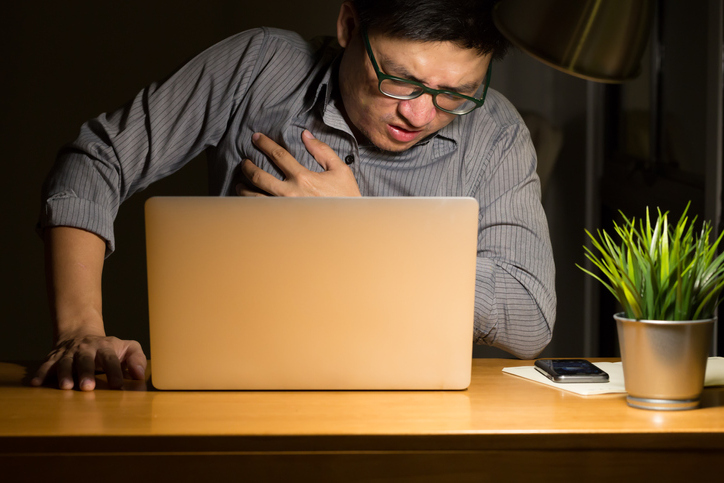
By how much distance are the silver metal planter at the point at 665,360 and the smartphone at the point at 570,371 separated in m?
0.13

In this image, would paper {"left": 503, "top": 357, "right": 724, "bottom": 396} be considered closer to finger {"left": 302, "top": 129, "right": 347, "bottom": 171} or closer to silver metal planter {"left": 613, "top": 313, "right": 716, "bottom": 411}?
silver metal planter {"left": 613, "top": 313, "right": 716, "bottom": 411}

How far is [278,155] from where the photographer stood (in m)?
1.61

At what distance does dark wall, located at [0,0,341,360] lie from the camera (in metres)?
3.27

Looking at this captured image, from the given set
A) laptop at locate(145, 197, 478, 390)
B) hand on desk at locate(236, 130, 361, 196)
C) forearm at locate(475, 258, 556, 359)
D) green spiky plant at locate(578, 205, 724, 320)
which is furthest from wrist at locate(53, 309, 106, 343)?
green spiky plant at locate(578, 205, 724, 320)

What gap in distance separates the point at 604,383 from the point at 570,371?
0.05 m

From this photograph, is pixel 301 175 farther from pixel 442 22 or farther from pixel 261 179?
pixel 442 22

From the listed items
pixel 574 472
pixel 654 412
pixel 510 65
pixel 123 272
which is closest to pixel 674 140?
pixel 510 65

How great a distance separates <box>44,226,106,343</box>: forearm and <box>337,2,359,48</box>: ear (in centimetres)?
72

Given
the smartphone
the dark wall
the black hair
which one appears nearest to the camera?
the smartphone

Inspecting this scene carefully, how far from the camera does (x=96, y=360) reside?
1089mm

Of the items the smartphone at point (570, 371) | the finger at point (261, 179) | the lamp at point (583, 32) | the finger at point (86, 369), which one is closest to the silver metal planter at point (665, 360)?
the smartphone at point (570, 371)

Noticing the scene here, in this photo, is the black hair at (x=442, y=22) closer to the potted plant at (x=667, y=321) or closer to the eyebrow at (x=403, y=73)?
the eyebrow at (x=403, y=73)

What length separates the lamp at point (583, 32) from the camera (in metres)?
0.94

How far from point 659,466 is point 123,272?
3.00 meters
